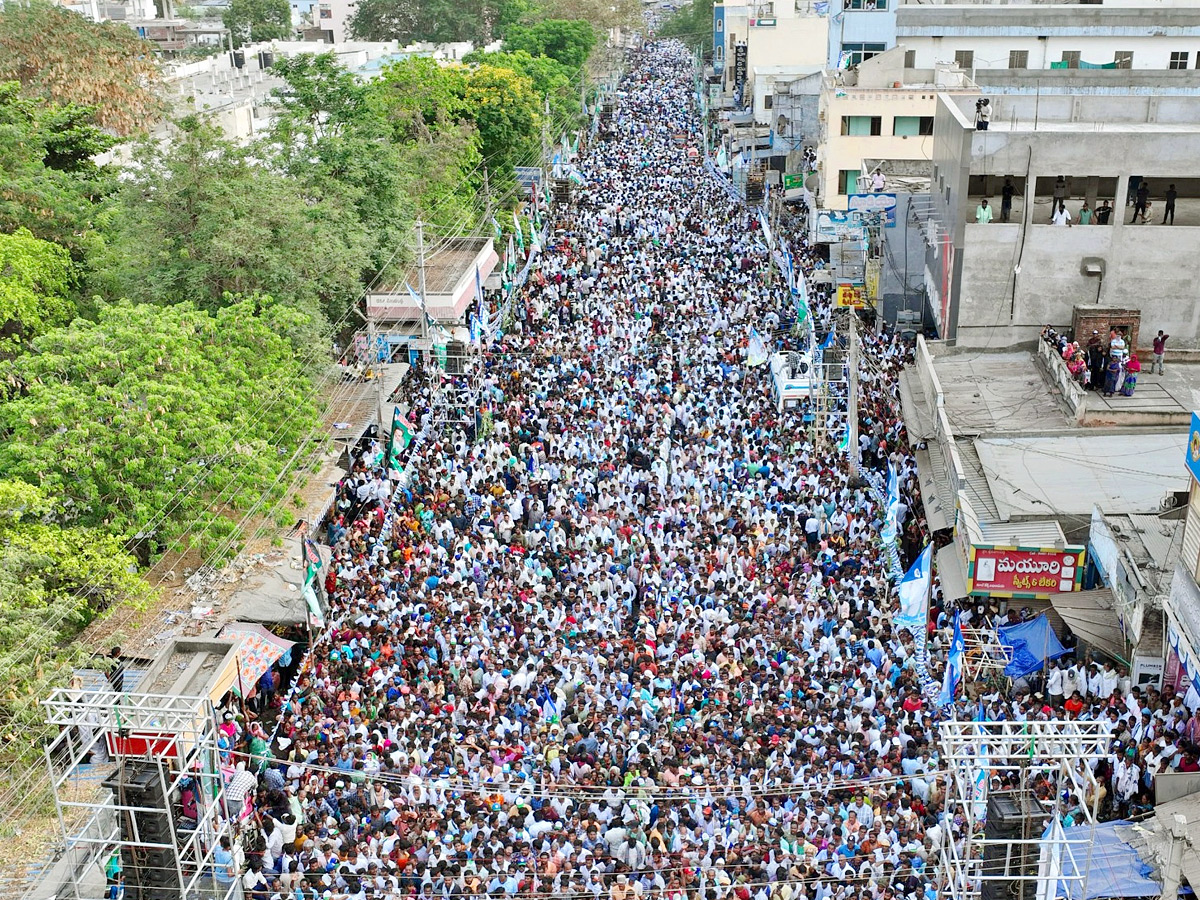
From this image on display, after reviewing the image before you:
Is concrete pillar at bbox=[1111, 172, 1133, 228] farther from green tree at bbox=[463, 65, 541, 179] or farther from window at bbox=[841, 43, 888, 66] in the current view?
green tree at bbox=[463, 65, 541, 179]

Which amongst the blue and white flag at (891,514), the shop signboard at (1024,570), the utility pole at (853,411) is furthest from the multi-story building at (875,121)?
the shop signboard at (1024,570)

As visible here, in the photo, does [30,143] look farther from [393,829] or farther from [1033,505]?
[1033,505]

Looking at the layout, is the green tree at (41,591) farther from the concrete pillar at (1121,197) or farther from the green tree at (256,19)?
the green tree at (256,19)

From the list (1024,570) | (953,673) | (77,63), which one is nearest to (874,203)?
(1024,570)

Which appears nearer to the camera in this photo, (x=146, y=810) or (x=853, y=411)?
(x=146, y=810)

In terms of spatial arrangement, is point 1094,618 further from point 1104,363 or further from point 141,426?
point 141,426

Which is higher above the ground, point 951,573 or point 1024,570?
point 1024,570

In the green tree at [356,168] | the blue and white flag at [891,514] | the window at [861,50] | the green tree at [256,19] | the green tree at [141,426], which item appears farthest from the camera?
the green tree at [256,19]
